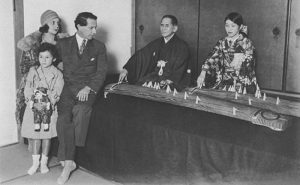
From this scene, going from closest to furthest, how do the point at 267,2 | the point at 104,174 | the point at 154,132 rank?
the point at 154,132 < the point at 104,174 < the point at 267,2

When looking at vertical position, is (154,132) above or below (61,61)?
below

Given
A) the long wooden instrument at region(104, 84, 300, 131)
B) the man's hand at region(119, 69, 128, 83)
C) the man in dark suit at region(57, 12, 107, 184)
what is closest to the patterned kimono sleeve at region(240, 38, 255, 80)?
the long wooden instrument at region(104, 84, 300, 131)

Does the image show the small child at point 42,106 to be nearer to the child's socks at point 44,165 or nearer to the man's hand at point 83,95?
the child's socks at point 44,165

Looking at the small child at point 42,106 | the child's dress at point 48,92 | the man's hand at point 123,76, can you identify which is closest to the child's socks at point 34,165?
the small child at point 42,106

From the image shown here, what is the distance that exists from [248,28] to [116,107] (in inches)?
77.8

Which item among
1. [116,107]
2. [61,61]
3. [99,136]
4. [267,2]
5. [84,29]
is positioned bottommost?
[99,136]

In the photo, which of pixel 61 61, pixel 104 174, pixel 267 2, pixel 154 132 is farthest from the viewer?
pixel 267 2

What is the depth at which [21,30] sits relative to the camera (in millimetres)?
4066

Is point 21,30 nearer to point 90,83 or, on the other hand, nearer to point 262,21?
point 90,83

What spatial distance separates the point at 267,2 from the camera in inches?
165

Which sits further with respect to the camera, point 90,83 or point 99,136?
point 90,83

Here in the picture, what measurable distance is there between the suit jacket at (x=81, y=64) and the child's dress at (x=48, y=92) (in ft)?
0.37

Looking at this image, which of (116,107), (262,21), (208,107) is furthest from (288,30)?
(116,107)

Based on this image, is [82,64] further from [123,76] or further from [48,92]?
[123,76]
